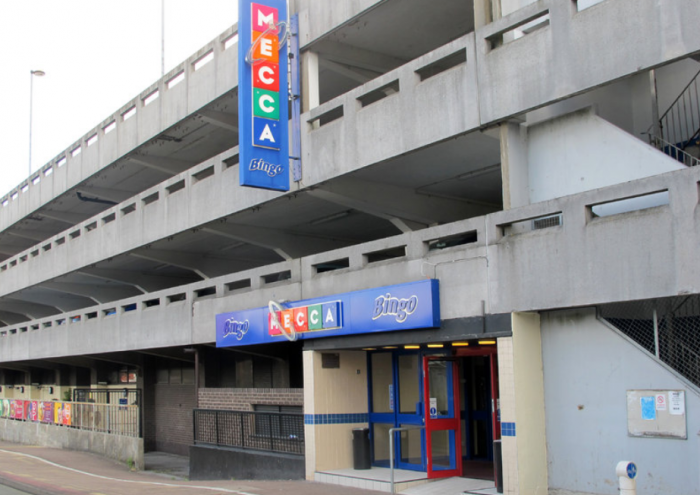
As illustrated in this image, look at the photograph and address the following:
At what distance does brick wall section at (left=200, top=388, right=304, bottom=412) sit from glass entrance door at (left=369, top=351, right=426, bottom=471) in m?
1.89

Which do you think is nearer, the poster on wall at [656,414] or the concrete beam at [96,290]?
the poster on wall at [656,414]

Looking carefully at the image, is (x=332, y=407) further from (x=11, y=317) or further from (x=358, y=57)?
(x=11, y=317)

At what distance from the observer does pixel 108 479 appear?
18078 millimetres

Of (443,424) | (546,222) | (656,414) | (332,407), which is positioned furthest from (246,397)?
(656,414)

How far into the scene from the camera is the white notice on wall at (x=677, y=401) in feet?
33.3

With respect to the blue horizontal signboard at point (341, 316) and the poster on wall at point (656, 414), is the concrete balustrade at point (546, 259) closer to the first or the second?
the blue horizontal signboard at point (341, 316)

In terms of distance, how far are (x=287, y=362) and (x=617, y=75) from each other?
13096 millimetres

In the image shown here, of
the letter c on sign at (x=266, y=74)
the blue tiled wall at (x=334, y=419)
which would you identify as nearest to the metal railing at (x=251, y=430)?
the blue tiled wall at (x=334, y=419)

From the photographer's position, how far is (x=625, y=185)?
1046 centimetres

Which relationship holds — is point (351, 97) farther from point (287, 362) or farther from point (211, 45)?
point (287, 362)

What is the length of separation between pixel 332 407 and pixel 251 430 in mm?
3123

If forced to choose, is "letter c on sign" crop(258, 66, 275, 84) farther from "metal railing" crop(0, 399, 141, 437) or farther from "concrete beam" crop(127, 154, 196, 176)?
"metal railing" crop(0, 399, 141, 437)

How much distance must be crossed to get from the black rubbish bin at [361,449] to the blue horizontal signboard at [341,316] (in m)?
2.17

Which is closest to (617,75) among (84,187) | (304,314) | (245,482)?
(304,314)
